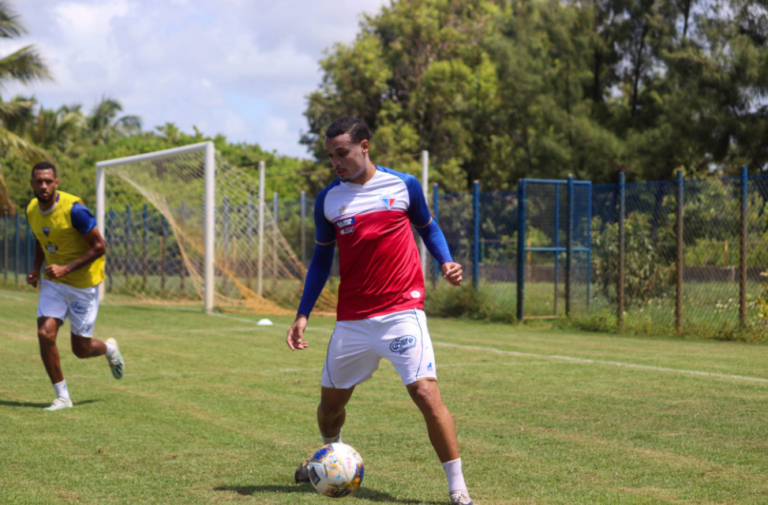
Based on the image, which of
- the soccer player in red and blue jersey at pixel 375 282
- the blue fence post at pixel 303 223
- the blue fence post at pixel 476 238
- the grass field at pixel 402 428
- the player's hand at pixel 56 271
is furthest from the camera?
the blue fence post at pixel 303 223

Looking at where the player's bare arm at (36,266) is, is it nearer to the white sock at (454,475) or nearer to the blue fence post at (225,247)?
the white sock at (454,475)

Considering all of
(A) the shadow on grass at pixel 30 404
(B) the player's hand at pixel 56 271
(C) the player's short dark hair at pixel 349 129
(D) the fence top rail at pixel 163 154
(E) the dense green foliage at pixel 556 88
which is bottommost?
(A) the shadow on grass at pixel 30 404

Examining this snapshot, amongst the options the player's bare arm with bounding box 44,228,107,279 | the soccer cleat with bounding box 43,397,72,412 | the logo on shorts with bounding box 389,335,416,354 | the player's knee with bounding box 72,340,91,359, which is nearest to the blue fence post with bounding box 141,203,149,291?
the player's knee with bounding box 72,340,91,359

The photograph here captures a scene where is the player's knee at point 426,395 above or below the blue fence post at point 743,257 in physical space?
below

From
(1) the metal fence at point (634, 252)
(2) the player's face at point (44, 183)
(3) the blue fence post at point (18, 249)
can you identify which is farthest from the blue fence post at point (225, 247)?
(3) the blue fence post at point (18, 249)

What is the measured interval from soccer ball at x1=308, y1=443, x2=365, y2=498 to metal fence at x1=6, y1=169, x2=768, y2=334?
9.28m

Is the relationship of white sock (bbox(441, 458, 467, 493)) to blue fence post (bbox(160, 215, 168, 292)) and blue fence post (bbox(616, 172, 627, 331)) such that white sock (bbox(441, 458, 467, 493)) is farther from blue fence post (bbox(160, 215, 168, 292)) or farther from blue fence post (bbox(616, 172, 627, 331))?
blue fence post (bbox(160, 215, 168, 292))

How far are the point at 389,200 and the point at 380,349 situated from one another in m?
0.81

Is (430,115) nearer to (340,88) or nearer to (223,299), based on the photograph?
(340,88)

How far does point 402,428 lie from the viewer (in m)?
6.41

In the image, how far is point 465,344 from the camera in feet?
39.8

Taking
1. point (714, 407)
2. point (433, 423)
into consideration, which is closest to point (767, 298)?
point (714, 407)

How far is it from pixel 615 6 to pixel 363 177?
83.9 ft

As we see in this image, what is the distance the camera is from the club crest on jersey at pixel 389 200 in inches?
182
